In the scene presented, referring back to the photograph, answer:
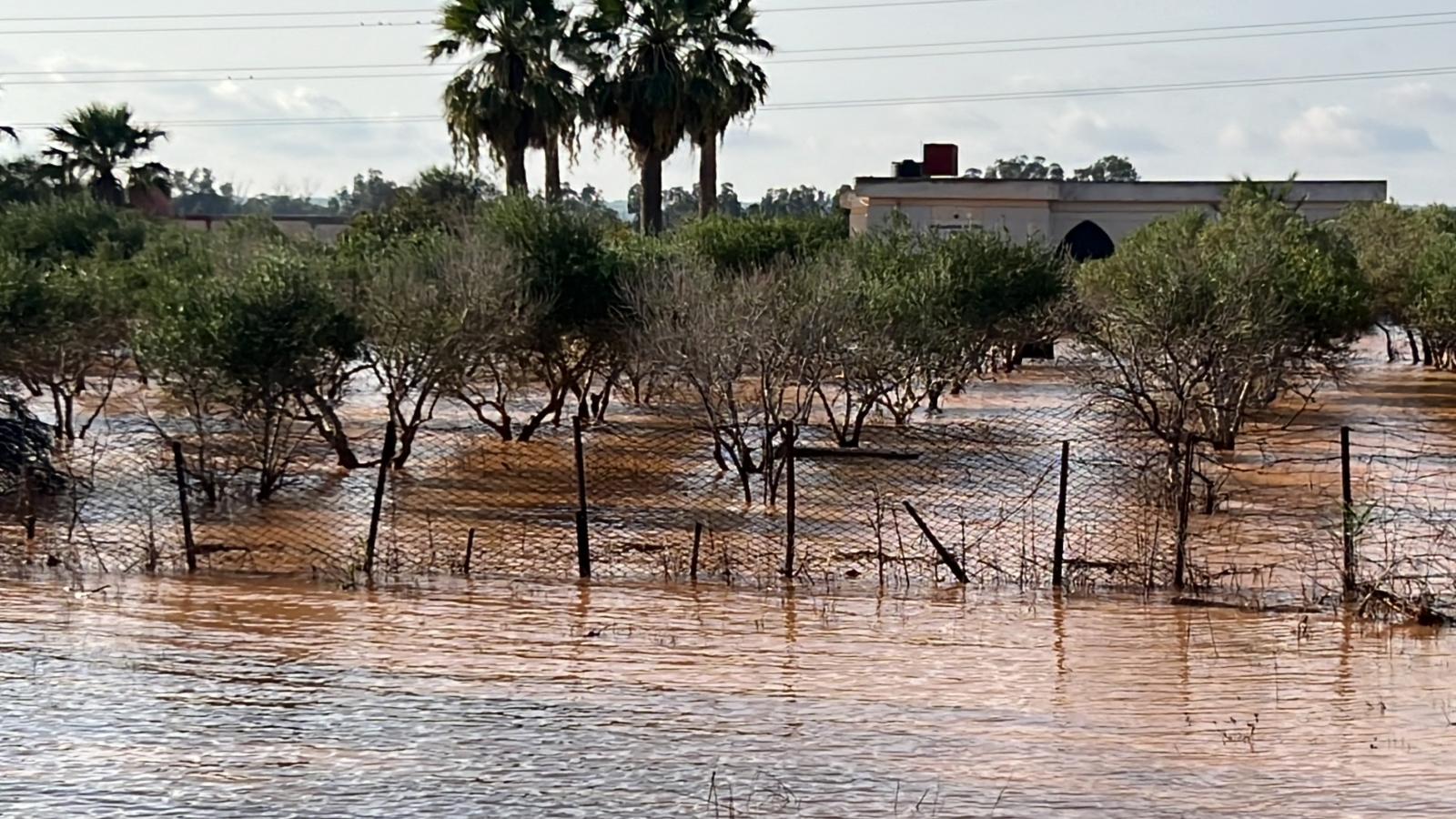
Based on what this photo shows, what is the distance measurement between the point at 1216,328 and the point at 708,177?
21.1 m

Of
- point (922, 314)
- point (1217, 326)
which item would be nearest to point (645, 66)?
point (922, 314)

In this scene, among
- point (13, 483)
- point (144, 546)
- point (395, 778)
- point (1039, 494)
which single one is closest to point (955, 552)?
point (1039, 494)

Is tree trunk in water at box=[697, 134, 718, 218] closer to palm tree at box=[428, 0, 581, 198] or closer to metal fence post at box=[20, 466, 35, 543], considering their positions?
palm tree at box=[428, 0, 581, 198]

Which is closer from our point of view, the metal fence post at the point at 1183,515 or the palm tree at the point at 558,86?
the metal fence post at the point at 1183,515

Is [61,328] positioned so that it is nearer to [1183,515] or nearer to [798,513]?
[798,513]

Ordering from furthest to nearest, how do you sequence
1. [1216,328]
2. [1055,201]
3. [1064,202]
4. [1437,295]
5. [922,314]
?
[1064,202] → [1055,201] → [1437,295] → [922,314] → [1216,328]

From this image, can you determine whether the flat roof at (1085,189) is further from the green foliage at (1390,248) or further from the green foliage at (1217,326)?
the green foliage at (1217,326)

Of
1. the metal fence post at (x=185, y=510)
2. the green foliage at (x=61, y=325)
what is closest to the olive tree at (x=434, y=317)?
the green foliage at (x=61, y=325)

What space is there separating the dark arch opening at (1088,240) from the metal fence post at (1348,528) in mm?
46913

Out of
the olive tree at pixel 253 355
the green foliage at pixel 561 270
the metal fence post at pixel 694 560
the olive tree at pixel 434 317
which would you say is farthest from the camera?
the green foliage at pixel 561 270

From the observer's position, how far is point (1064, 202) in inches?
2334

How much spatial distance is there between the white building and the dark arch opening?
0.10ft

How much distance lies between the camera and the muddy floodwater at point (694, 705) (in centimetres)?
881

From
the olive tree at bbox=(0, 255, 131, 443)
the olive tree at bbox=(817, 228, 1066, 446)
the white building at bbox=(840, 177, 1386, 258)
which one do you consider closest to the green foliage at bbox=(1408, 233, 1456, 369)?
the olive tree at bbox=(817, 228, 1066, 446)
